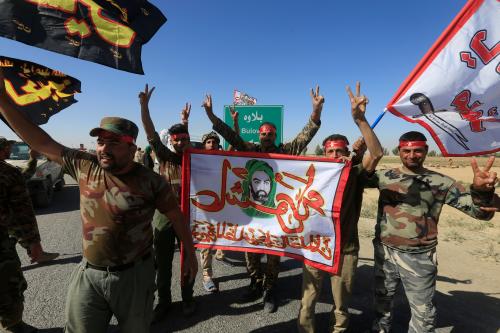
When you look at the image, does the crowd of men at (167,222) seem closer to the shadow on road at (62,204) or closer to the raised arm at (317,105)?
the raised arm at (317,105)

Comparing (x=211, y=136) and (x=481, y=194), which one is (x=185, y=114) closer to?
(x=211, y=136)

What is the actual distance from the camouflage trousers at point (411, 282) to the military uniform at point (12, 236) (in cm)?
369

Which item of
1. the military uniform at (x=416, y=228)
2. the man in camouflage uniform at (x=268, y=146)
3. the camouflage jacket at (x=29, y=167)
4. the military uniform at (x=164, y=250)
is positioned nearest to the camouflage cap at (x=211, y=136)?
the man in camouflage uniform at (x=268, y=146)

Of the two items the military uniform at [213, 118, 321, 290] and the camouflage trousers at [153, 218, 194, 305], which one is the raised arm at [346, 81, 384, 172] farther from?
the camouflage trousers at [153, 218, 194, 305]

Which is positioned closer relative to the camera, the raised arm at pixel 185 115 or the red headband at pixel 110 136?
the red headband at pixel 110 136

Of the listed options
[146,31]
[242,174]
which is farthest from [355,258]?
[146,31]

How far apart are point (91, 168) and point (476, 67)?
3.69m

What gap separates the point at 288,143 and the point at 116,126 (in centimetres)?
219

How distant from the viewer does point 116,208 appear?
75.9 inches

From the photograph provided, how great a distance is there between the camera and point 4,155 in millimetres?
2916

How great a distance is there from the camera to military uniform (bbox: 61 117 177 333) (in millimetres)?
1937

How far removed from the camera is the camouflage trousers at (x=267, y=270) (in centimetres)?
346

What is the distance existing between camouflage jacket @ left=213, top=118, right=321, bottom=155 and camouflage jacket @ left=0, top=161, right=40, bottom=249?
7.33 ft

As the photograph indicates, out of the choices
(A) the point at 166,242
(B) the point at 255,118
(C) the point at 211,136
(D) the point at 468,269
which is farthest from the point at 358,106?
(B) the point at 255,118
